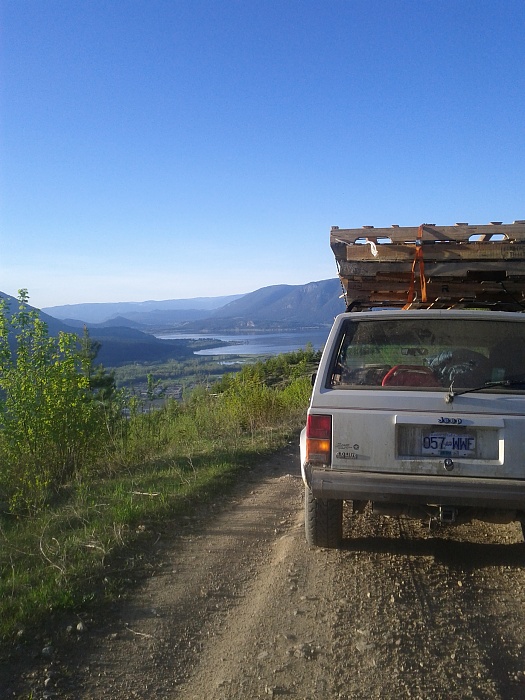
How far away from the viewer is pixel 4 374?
661 centimetres

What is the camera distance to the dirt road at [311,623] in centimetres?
281

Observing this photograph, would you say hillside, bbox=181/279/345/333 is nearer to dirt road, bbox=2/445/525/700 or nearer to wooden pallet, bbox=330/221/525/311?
wooden pallet, bbox=330/221/525/311

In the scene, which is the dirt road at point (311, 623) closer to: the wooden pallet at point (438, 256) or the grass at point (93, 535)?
the grass at point (93, 535)

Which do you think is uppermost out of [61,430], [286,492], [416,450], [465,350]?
[465,350]

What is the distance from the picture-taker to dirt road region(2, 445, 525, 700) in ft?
9.23

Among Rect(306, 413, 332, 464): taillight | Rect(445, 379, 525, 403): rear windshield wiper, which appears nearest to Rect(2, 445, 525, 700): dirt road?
Rect(306, 413, 332, 464): taillight

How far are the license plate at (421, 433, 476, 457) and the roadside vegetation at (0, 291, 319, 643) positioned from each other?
2217mm

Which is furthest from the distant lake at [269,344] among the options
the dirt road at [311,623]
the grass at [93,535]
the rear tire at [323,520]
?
the rear tire at [323,520]

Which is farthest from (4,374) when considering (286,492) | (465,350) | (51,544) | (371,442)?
(465,350)

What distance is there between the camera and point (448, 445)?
12.3ft

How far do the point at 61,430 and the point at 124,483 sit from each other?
123 cm

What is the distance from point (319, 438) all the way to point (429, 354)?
115 centimetres

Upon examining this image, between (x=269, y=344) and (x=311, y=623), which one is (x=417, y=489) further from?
(x=269, y=344)

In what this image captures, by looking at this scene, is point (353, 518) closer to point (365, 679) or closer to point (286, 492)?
point (286, 492)
